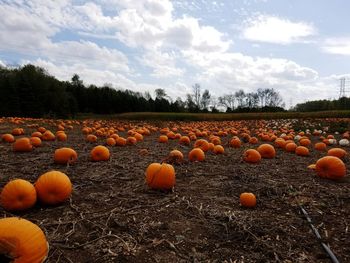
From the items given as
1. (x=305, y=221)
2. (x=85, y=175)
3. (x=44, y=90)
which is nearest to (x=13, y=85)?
(x=44, y=90)

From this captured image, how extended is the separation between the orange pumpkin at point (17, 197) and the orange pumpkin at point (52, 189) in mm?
143

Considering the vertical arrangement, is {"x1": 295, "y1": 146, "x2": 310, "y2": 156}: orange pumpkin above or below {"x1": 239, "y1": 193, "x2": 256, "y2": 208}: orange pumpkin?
above

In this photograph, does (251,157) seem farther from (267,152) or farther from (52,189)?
(52,189)

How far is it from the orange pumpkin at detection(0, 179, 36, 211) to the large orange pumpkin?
1.19 metres

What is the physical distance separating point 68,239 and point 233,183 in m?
2.77

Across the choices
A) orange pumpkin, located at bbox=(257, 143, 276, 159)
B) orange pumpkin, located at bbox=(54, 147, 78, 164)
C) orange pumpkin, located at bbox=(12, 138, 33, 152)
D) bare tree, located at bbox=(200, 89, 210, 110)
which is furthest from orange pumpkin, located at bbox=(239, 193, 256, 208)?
bare tree, located at bbox=(200, 89, 210, 110)

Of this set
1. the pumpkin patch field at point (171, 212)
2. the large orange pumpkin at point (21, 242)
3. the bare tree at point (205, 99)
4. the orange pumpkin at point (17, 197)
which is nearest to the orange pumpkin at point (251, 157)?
the pumpkin patch field at point (171, 212)

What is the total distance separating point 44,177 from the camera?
3910 mm

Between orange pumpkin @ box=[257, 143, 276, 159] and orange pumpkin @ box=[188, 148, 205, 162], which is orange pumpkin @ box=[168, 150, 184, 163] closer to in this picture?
orange pumpkin @ box=[188, 148, 205, 162]

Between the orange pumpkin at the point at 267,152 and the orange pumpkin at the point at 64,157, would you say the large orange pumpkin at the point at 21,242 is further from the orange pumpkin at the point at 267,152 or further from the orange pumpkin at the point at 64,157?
the orange pumpkin at the point at 267,152

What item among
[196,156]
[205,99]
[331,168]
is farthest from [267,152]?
[205,99]

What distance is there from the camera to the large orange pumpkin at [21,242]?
2.35m

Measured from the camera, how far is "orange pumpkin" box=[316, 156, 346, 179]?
538 cm

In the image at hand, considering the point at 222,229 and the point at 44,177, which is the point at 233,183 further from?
the point at 44,177
